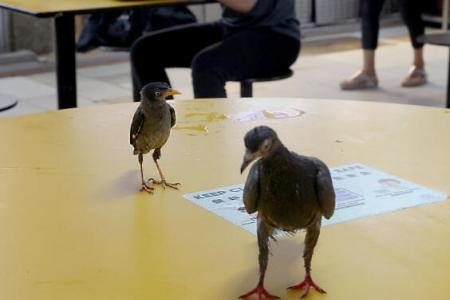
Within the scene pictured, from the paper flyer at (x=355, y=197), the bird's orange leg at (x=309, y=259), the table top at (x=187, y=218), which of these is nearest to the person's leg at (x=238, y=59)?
the table top at (x=187, y=218)

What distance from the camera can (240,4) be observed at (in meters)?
3.05

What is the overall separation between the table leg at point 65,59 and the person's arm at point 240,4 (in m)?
0.54

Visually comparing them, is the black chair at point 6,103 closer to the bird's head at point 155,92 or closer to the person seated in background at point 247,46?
the person seated in background at point 247,46

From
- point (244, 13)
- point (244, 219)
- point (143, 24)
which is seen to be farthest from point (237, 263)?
point (143, 24)

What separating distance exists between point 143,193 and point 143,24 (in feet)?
8.08

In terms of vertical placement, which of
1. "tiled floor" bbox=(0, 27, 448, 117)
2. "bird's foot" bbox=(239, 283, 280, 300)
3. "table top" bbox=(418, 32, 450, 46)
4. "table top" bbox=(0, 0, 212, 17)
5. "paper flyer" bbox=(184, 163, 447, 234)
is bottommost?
A: "tiled floor" bbox=(0, 27, 448, 117)

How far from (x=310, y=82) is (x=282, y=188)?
13.6 feet

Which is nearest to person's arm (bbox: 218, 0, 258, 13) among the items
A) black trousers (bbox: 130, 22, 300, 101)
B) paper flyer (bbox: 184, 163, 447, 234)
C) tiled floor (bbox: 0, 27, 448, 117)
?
black trousers (bbox: 130, 22, 300, 101)

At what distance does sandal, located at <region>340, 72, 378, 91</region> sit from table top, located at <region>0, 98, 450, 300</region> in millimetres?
2959

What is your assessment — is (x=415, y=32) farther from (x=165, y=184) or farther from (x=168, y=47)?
(x=165, y=184)

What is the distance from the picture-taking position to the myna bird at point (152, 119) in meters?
1.34

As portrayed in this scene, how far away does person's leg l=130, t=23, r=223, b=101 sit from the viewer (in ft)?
10.9

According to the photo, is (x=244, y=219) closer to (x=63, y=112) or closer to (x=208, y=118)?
(x=208, y=118)

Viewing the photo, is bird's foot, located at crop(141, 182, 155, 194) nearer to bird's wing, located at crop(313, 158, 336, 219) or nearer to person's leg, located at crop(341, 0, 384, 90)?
bird's wing, located at crop(313, 158, 336, 219)
